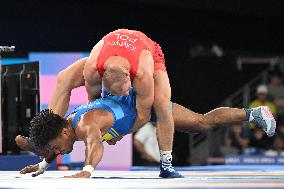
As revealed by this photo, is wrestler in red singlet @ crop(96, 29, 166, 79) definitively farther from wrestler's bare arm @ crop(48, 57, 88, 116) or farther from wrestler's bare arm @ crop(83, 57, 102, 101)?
wrestler's bare arm @ crop(48, 57, 88, 116)

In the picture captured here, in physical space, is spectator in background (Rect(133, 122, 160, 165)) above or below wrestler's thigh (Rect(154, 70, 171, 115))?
below

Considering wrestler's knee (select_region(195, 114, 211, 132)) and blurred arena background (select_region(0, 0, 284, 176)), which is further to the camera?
blurred arena background (select_region(0, 0, 284, 176))

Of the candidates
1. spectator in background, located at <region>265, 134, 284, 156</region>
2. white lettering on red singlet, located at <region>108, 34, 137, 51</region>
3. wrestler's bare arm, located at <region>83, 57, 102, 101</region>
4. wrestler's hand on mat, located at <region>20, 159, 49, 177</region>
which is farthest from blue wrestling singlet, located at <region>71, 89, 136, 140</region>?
spectator in background, located at <region>265, 134, 284, 156</region>

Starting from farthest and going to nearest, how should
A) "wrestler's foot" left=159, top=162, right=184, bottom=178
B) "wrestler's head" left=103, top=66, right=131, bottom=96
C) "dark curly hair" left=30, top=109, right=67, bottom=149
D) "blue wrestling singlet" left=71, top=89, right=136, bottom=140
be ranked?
1. "blue wrestling singlet" left=71, top=89, right=136, bottom=140
2. "wrestler's foot" left=159, top=162, right=184, bottom=178
3. "wrestler's head" left=103, top=66, right=131, bottom=96
4. "dark curly hair" left=30, top=109, right=67, bottom=149

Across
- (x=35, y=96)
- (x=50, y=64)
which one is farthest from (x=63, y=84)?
(x=50, y=64)

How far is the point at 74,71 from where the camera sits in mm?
5016

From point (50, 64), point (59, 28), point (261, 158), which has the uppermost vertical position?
point (59, 28)

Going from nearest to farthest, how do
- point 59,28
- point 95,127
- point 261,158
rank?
point 95,127, point 261,158, point 59,28

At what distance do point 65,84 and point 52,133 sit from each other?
86 cm

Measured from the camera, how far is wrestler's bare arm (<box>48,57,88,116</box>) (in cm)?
501

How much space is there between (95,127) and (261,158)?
5.57m

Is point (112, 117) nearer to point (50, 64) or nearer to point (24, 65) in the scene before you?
point (24, 65)

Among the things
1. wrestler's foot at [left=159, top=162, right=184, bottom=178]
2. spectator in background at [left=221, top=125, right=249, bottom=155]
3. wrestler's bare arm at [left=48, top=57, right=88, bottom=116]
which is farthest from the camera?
spectator in background at [left=221, top=125, right=249, bottom=155]

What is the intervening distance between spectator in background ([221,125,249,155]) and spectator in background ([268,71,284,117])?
68 centimetres
